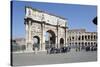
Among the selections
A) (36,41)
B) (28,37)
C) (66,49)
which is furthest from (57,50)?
(28,37)

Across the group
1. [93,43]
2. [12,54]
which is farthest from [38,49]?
[93,43]

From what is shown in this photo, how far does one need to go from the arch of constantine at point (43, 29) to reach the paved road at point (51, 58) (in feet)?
0.34

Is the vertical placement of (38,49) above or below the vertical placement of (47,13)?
below

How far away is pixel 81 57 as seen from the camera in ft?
11.3

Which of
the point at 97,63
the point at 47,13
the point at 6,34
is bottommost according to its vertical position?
the point at 97,63

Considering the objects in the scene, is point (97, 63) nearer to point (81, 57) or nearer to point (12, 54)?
point (81, 57)

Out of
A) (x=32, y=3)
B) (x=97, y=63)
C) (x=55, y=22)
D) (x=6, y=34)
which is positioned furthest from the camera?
(x=97, y=63)

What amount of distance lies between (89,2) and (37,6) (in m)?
0.85

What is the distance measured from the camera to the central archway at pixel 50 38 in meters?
3.22

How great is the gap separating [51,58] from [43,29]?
0.41 metres

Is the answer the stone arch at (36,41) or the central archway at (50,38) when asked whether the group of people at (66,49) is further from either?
the stone arch at (36,41)

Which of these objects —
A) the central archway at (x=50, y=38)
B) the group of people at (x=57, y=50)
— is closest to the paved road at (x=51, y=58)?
the group of people at (x=57, y=50)

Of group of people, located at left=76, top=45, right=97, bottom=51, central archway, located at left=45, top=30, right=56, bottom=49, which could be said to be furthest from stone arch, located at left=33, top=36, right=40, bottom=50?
group of people, located at left=76, top=45, right=97, bottom=51

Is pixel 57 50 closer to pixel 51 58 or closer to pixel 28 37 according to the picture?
pixel 51 58
